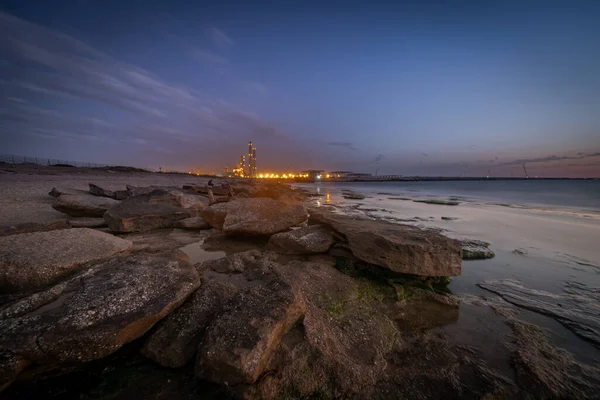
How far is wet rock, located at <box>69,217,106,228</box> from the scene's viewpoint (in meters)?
9.34

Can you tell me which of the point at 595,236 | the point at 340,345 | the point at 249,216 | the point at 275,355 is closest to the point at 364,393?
the point at 340,345

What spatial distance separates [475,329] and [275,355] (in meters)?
3.69

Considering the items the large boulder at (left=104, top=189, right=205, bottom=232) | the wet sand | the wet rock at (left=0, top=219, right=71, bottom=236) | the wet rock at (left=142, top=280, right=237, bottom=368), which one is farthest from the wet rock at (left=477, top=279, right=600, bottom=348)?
the wet rock at (left=0, top=219, right=71, bottom=236)

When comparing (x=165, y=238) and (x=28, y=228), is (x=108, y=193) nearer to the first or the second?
(x=165, y=238)

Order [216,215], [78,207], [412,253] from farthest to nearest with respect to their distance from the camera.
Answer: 1. [78,207]
2. [216,215]
3. [412,253]

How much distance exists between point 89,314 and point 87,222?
863 cm

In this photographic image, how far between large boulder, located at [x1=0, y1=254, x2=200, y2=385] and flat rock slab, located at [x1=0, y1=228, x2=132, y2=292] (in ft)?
2.06

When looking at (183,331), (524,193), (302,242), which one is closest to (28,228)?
(183,331)

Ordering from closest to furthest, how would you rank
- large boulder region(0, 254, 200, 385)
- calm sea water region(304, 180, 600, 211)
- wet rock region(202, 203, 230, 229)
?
large boulder region(0, 254, 200, 385) < wet rock region(202, 203, 230, 229) < calm sea water region(304, 180, 600, 211)

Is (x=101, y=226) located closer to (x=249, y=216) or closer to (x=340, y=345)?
(x=249, y=216)

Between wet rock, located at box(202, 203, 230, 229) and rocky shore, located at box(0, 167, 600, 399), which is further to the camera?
wet rock, located at box(202, 203, 230, 229)

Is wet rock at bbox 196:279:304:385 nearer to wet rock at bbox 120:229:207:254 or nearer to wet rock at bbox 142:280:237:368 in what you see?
wet rock at bbox 142:280:237:368

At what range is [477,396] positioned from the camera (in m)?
3.01

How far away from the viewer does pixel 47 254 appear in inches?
171
